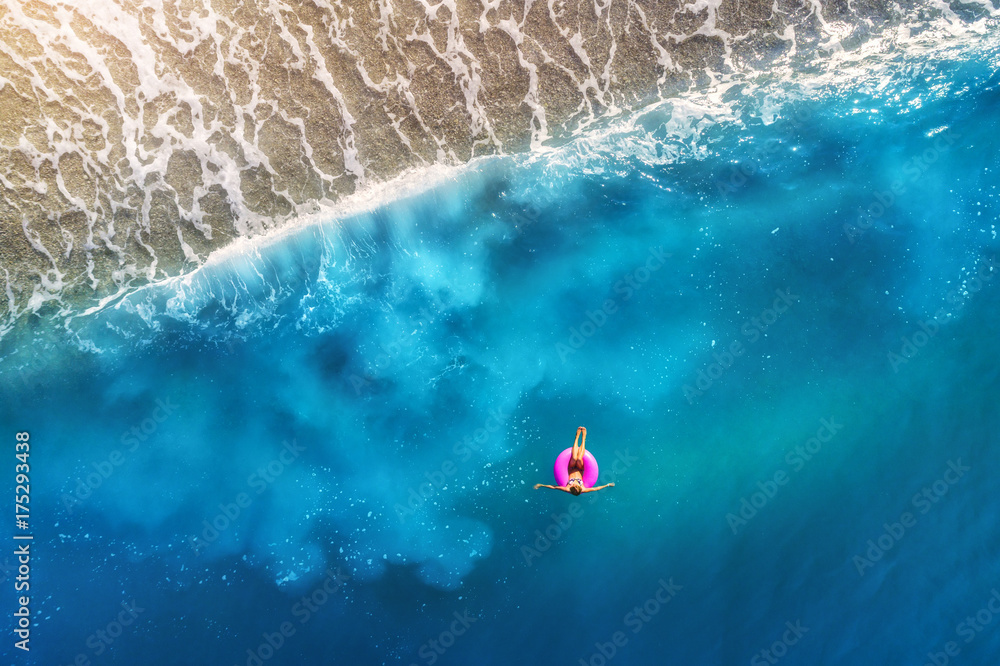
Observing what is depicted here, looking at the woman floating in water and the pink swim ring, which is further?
the pink swim ring

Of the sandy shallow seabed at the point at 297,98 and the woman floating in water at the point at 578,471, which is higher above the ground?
the sandy shallow seabed at the point at 297,98

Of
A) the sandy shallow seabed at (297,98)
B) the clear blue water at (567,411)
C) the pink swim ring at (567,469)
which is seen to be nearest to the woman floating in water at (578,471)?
the pink swim ring at (567,469)
